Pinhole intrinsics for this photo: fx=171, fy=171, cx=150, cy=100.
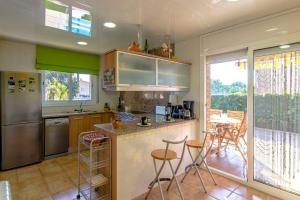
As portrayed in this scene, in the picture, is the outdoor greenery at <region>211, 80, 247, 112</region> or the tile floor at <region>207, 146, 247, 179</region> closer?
the tile floor at <region>207, 146, 247, 179</region>

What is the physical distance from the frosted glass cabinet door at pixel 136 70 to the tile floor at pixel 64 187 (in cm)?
157

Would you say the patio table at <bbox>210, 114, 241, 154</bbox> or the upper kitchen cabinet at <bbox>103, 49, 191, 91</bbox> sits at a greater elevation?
the upper kitchen cabinet at <bbox>103, 49, 191, 91</bbox>

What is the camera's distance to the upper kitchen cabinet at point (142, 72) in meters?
2.33

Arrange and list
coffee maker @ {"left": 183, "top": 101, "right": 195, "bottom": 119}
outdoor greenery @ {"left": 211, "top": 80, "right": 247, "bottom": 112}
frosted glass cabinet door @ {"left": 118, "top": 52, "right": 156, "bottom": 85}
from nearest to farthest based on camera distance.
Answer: frosted glass cabinet door @ {"left": 118, "top": 52, "right": 156, "bottom": 85}
coffee maker @ {"left": 183, "top": 101, "right": 195, "bottom": 119}
outdoor greenery @ {"left": 211, "top": 80, "right": 247, "bottom": 112}

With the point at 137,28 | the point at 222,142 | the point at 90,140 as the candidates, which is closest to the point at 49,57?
the point at 137,28

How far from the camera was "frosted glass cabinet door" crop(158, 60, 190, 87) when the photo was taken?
2.87m

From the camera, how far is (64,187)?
2.41m

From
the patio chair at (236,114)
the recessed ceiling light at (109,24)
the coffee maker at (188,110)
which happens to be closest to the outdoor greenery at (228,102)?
the patio chair at (236,114)

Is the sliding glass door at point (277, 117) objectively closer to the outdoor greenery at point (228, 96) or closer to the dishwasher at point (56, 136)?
the outdoor greenery at point (228, 96)

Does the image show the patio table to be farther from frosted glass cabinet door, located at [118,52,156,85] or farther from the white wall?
the white wall

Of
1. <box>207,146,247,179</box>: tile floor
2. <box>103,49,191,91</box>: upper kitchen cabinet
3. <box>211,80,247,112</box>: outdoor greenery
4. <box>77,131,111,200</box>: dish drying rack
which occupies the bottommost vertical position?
<box>207,146,247,179</box>: tile floor

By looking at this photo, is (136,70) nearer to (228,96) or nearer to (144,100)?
(144,100)

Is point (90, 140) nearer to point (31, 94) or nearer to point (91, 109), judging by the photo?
point (31, 94)

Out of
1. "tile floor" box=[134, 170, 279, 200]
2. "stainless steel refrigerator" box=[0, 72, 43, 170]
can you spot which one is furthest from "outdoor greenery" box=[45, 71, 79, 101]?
"tile floor" box=[134, 170, 279, 200]
